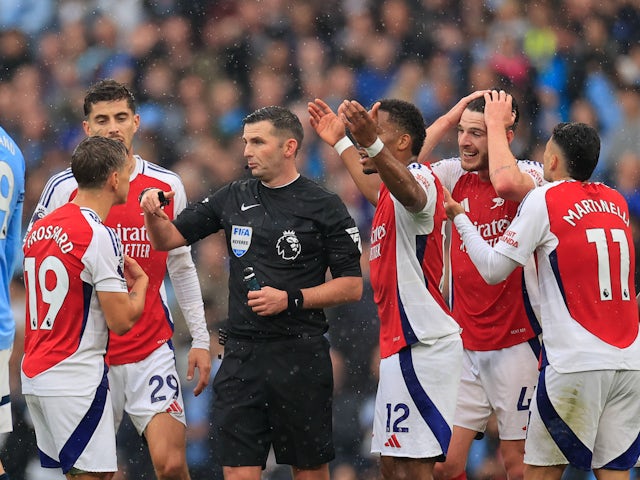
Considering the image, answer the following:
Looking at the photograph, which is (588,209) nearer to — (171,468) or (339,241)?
(339,241)

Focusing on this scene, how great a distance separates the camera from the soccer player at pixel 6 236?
5543mm

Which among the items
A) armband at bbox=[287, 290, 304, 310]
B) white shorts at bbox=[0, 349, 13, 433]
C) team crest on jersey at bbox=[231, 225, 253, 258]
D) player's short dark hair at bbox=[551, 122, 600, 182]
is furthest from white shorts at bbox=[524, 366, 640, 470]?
white shorts at bbox=[0, 349, 13, 433]

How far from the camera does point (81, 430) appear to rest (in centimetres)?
525

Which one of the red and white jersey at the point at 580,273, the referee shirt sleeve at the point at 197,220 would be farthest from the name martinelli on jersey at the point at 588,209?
the referee shirt sleeve at the point at 197,220

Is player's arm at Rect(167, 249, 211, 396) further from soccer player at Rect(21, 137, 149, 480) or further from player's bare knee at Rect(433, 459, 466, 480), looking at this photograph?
player's bare knee at Rect(433, 459, 466, 480)

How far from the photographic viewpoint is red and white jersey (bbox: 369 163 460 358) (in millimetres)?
5559

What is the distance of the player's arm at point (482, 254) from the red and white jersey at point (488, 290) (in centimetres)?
58

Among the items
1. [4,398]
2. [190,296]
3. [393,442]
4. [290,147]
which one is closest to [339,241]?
[290,147]

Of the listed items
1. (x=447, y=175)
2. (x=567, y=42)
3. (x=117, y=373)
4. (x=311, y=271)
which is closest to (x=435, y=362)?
(x=311, y=271)

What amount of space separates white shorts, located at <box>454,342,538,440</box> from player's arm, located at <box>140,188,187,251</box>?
172 cm

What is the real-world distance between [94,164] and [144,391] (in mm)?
1368

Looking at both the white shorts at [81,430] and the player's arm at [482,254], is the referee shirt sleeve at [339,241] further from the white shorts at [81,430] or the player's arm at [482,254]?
the white shorts at [81,430]

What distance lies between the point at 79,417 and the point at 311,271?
1.33 meters

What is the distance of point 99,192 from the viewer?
5.38m
